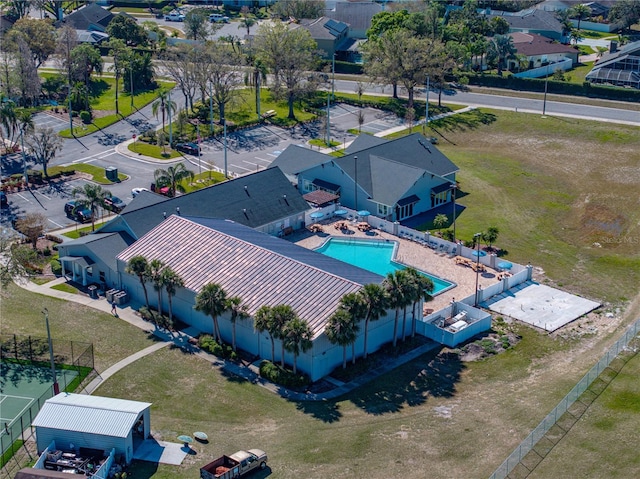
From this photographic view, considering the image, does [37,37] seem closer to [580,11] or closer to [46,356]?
[46,356]

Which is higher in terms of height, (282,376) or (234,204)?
(234,204)

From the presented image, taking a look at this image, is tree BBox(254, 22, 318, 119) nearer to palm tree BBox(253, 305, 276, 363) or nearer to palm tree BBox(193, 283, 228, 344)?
palm tree BBox(193, 283, 228, 344)

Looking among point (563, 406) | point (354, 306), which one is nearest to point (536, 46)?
point (354, 306)

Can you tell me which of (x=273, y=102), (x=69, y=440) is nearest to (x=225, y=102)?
(x=273, y=102)

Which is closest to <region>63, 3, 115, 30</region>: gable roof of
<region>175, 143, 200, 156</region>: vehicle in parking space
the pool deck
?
<region>175, 143, 200, 156</region>: vehicle in parking space

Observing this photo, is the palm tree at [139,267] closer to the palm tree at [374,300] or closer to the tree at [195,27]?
the palm tree at [374,300]

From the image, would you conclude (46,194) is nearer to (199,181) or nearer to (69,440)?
(199,181)
